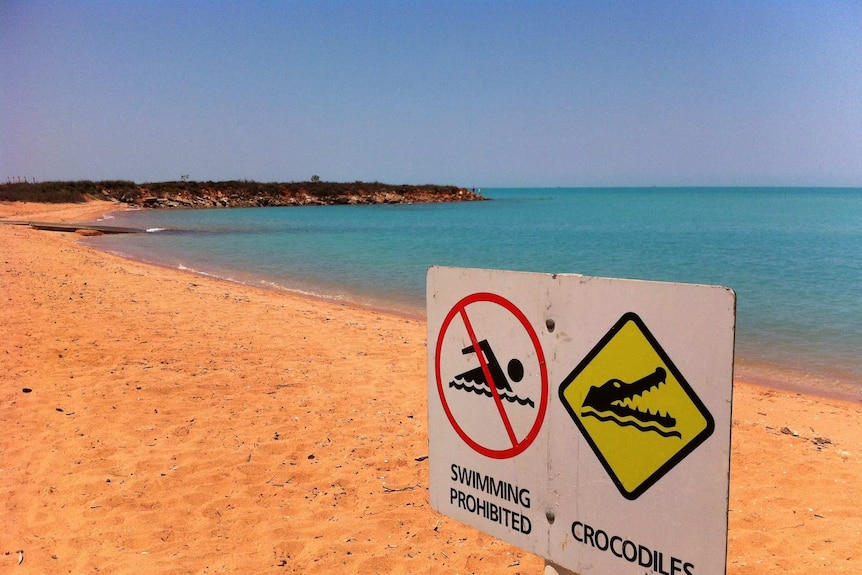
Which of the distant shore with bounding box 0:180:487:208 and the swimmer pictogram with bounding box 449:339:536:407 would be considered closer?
the swimmer pictogram with bounding box 449:339:536:407

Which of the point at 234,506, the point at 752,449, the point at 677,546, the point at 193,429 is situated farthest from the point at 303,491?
the point at 752,449

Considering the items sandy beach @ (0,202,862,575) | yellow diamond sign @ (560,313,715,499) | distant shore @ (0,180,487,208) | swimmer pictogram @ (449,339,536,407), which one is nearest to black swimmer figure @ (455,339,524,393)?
swimmer pictogram @ (449,339,536,407)

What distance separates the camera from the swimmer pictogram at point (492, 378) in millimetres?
1620

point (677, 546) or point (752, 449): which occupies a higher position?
point (677, 546)

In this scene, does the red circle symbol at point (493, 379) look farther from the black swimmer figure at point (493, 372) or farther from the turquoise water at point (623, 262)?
the turquoise water at point (623, 262)

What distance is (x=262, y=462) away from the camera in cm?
473

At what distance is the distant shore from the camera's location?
6625 cm

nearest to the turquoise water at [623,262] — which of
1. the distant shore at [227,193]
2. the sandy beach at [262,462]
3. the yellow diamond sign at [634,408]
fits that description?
the sandy beach at [262,462]

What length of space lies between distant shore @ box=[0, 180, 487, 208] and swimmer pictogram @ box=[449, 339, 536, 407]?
64.2 metres

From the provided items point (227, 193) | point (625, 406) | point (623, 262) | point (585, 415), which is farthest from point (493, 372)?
point (227, 193)

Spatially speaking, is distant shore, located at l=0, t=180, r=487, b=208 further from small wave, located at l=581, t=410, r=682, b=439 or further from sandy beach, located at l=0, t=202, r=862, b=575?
small wave, located at l=581, t=410, r=682, b=439

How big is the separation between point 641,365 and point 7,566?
3.71m

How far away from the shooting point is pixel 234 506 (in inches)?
160

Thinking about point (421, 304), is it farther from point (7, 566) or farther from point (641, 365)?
point (641, 365)
